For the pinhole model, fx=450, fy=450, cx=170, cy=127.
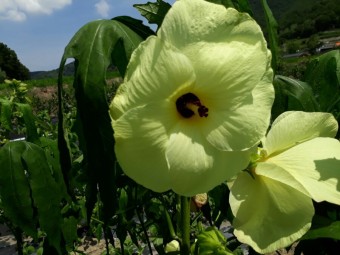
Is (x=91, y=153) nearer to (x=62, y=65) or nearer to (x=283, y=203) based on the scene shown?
(x=62, y=65)

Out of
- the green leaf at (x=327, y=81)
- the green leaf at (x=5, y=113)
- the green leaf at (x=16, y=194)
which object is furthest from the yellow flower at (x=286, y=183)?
the green leaf at (x=5, y=113)

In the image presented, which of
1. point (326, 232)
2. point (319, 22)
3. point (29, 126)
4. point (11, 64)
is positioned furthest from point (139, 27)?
point (319, 22)

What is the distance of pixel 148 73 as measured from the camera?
528 millimetres

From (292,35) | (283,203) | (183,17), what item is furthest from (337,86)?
(292,35)

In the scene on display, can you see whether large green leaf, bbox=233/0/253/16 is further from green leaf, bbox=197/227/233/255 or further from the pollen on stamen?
green leaf, bbox=197/227/233/255

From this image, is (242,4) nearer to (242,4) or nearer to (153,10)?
(242,4)

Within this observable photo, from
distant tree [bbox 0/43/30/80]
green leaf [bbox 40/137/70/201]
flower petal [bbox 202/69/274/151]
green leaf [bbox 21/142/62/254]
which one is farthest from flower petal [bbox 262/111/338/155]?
distant tree [bbox 0/43/30/80]

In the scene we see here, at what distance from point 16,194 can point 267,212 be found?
63 centimetres

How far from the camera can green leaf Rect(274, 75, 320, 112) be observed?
905mm

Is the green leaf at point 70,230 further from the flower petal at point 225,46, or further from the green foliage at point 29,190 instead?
the flower petal at point 225,46

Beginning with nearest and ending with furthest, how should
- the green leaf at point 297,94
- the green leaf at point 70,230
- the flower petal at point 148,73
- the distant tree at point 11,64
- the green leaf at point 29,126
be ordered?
the flower petal at point 148,73 → the green leaf at point 297,94 → the green leaf at point 29,126 → the green leaf at point 70,230 → the distant tree at point 11,64

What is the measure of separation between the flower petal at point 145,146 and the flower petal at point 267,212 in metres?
0.15

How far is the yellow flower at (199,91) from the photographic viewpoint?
0.54 meters

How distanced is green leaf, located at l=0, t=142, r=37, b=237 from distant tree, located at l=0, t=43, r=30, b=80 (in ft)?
153
